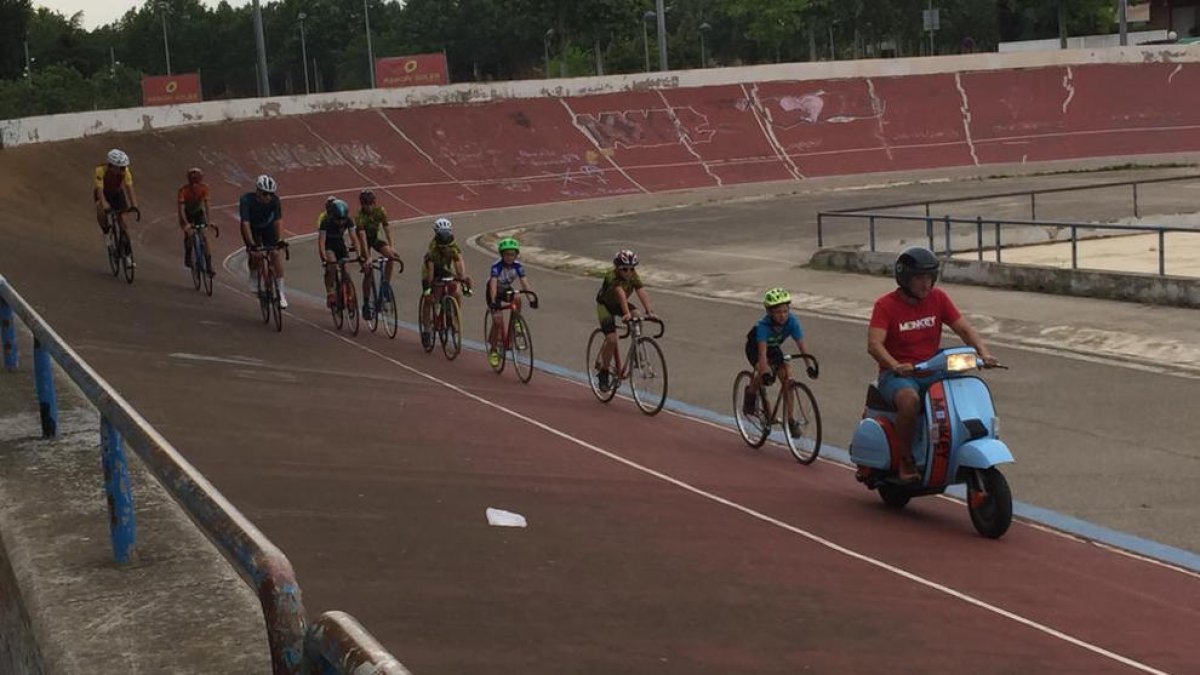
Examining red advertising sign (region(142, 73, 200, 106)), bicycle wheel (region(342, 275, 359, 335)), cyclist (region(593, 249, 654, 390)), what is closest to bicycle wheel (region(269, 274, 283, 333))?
bicycle wheel (region(342, 275, 359, 335))

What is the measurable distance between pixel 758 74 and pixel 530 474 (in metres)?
51.6

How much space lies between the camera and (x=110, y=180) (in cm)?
2119

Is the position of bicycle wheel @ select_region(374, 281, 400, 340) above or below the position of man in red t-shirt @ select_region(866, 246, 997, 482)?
below

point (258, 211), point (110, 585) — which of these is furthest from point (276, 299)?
point (110, 585)

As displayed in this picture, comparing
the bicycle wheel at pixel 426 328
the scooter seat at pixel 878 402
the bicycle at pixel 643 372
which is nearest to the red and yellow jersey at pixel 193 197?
the bicycle wheel at pixel 426 328

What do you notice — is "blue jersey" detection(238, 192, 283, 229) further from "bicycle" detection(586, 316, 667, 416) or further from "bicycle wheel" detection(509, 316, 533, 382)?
"bicycle" detection(586, 316, 667, 416)

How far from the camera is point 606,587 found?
734 centimetres

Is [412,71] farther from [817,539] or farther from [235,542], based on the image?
[235,542]

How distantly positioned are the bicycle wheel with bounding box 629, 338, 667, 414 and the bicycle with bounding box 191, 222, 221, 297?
31.4 ft

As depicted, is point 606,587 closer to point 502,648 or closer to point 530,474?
point 502,648

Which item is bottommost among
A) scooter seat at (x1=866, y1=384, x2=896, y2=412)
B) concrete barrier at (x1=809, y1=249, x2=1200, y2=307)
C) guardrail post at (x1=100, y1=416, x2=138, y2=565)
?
concrete barrier at (x1=809, y1=249, x2=1200, y2=307)

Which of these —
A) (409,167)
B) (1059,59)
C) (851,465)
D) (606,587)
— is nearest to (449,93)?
(409,167)

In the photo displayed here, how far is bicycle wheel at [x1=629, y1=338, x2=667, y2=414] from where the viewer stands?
47.5ft

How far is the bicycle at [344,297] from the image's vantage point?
64.0 ft
